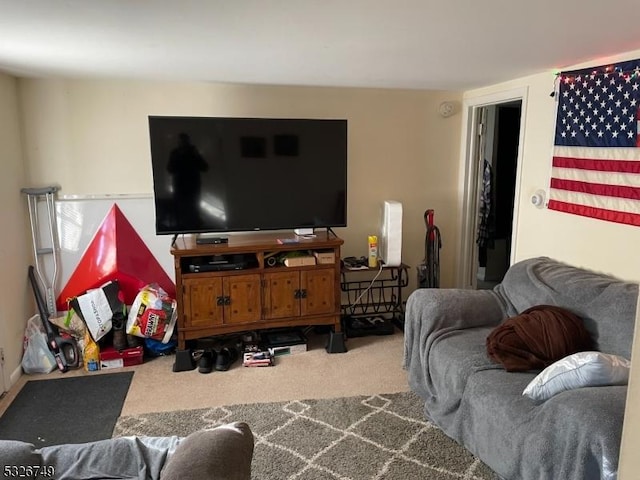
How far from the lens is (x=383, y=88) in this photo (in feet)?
13.0

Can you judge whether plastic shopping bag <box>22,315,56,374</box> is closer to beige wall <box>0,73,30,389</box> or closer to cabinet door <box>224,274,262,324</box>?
beige wall <box>0,73,30,389</box>

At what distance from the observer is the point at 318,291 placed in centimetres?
362

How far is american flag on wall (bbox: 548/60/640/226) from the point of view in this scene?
8.49 feet

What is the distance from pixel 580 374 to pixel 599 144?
146 centimetres

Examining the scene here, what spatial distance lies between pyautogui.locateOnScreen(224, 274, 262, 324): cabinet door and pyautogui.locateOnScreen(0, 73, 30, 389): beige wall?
55.0 inches

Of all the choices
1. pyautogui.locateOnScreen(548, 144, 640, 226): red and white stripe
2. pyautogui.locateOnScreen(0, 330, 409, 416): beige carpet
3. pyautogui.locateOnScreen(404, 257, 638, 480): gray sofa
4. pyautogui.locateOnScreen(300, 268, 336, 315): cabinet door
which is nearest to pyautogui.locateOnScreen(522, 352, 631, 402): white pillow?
pyautogui.locateOnScreen(404, 257, 638, 480): gray sofa

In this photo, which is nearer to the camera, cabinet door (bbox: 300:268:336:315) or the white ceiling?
the white ceiling

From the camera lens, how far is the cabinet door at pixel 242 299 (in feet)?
11.3

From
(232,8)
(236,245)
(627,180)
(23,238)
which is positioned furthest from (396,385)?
(23,238)

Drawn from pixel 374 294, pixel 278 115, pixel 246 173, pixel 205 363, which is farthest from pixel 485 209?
pixel 205 363

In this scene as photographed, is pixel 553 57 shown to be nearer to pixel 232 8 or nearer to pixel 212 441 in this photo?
pixel 232 8

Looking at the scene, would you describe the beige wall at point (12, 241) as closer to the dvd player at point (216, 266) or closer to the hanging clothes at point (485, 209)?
the dvd player at point (216, 266)

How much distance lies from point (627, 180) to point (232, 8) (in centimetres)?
224

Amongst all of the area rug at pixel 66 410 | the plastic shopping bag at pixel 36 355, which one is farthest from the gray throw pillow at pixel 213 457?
the plastic shopping bag at pixel 36 355
